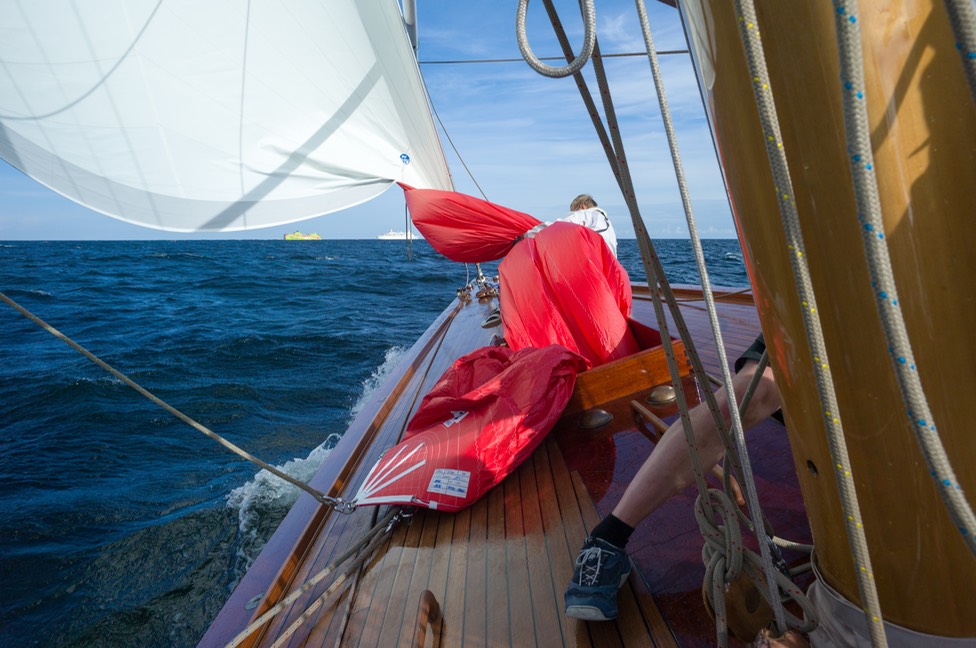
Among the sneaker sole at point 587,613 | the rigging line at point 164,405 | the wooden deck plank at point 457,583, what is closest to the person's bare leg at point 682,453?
the sneaker sole at point 587,613

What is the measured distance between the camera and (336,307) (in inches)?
423

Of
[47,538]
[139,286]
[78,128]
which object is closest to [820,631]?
[78,128]

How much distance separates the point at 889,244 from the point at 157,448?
16.2 feet

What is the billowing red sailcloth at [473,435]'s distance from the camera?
1.65 m

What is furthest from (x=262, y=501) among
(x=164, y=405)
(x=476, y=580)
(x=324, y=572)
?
(x=476, y=580)

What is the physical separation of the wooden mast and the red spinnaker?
1.74m

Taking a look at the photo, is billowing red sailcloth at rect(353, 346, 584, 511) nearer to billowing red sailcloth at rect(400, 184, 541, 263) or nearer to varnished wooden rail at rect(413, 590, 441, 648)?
varnished wooden rail at rect(413, 590, 441, 648)

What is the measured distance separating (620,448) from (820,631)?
119cm

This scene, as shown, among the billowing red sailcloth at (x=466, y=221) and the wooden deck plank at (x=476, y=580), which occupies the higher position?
the billowing red sailcloth at (x=466, y=221)

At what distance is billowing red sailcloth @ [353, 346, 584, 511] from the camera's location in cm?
165

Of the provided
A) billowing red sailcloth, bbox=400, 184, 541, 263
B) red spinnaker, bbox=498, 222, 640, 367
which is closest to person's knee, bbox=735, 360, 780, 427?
red spinnaker, bbox=498, 222, 640, 367

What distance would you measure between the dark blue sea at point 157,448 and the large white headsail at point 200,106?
67.8 inches

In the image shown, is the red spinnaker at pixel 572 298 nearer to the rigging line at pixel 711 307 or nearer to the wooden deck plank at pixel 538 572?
the wooden deck plank at pixel 538 572

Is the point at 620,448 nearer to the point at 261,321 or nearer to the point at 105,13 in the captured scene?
the point at 105,13
